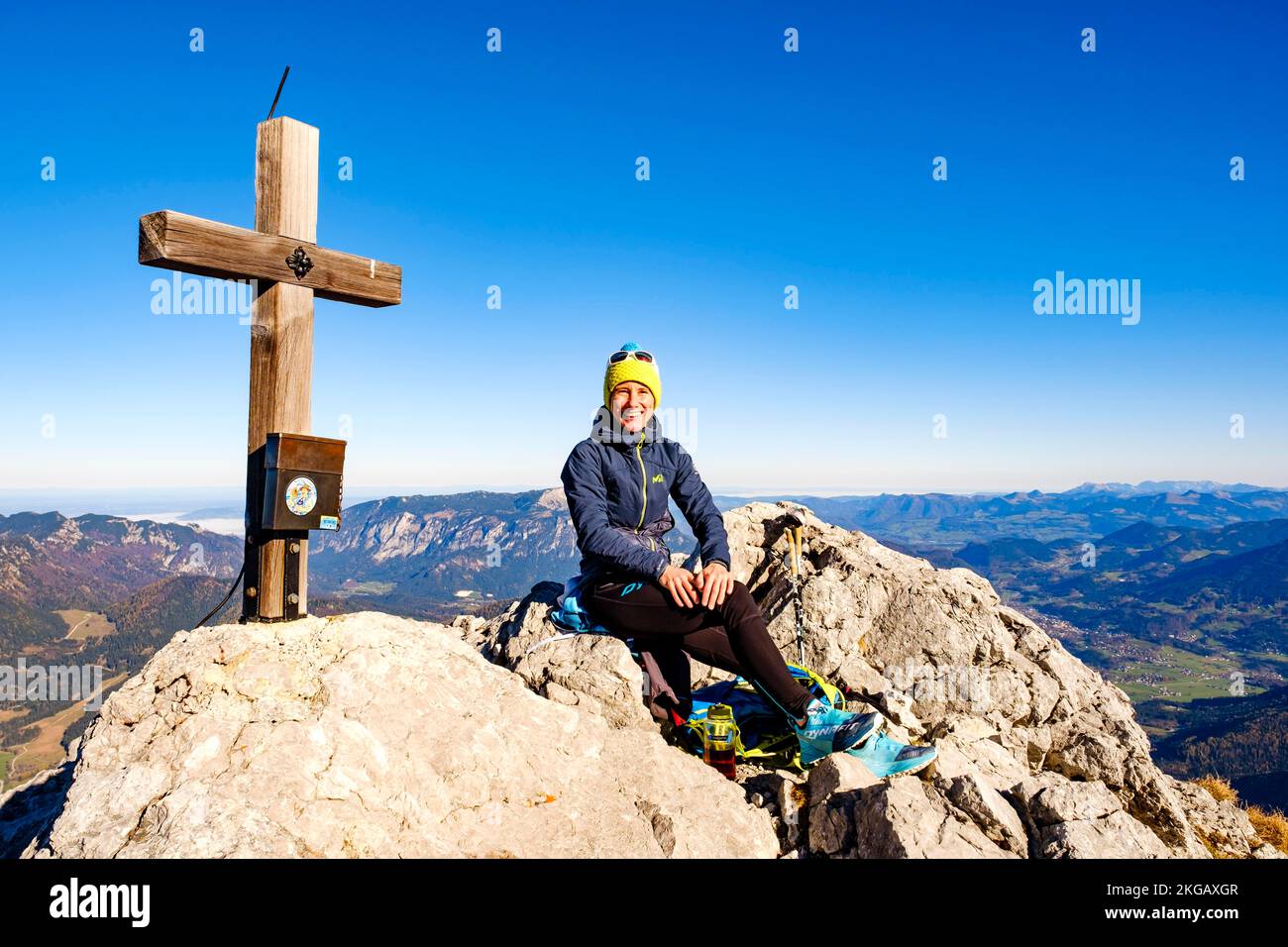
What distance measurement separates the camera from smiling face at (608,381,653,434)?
756 centimetres

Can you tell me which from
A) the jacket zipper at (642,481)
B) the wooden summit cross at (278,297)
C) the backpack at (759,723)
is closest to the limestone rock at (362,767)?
the wooden summit cross at (278,297)

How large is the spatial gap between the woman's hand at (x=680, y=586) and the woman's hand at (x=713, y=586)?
91 millimetres

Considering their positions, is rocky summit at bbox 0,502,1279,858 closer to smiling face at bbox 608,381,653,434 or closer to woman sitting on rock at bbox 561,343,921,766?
woman sitting on rock at bbox 561,343,921,766

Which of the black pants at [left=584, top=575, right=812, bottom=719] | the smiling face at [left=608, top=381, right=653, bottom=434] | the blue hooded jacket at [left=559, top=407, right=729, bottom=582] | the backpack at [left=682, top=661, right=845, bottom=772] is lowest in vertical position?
the backpack at [left=682, top=661, right=845, bottom=772]

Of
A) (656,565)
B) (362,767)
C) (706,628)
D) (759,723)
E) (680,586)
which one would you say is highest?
(656,565)

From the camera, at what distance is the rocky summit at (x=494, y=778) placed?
4488mm

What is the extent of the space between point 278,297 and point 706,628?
5.29 metres

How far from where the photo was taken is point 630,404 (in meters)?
7.61

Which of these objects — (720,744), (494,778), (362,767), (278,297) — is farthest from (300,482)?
(720,744)

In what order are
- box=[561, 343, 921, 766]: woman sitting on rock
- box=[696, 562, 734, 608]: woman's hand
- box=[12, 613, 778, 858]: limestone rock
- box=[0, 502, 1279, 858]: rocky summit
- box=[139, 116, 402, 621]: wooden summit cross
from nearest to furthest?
box=[12, 613, 778, 858]: limestone rock < box=[0, 502, 1279, 858]: rocky summit < box=[139, 116, 402, 621]: wooden summit cross < box=[561, 343, 921, 766]: woman sitting on rock < box=[696, 562, 734, 608]: woman's hand

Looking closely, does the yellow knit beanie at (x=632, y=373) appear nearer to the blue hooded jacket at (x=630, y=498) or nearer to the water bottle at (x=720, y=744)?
the blue hooded jacket at (x=630, y=498)

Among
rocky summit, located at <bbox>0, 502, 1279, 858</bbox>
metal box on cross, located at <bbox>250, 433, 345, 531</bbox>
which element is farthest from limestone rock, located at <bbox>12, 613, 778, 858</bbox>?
metal box on cross, located at <bbox>250, 433, 345, 531</bbox>

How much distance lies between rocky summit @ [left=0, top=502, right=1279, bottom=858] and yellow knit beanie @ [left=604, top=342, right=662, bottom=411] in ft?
9.16

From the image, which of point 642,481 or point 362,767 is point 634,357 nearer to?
point 642,481
